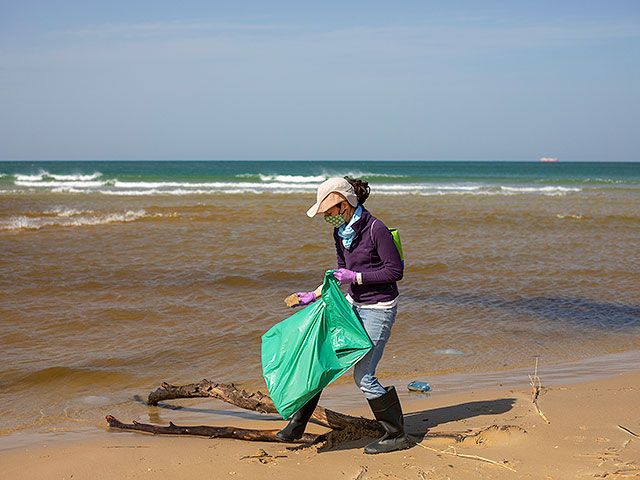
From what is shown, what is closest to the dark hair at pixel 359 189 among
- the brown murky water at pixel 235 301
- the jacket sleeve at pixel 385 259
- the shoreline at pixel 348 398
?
the jacket sleeve at pixel 385 259

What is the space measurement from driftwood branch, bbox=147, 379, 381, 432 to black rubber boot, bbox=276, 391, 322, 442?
0.45 ft

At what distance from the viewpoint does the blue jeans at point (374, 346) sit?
360cm

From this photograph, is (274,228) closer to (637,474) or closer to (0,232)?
(0,232)

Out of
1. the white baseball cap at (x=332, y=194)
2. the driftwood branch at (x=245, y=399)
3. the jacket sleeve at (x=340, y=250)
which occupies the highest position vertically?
the white baseball cap at (x=332, y=194)

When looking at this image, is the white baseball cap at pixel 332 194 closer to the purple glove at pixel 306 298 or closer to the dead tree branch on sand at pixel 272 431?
the purple glove at pixel 306 298

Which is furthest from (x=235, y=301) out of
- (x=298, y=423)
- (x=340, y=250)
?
(x=340, y=250)

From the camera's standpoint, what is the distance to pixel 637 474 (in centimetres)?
314

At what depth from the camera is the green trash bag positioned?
3432mm

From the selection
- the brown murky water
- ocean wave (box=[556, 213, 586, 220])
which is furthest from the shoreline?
ocean wave (box=[556, 213, 586, 220])

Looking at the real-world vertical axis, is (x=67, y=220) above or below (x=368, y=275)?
below

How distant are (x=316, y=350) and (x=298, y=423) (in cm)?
62

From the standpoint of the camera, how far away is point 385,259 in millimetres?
3492

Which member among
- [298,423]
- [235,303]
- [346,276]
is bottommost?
[235,303]

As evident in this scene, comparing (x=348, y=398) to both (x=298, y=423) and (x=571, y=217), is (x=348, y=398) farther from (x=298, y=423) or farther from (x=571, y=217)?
(x=571, y=217)
